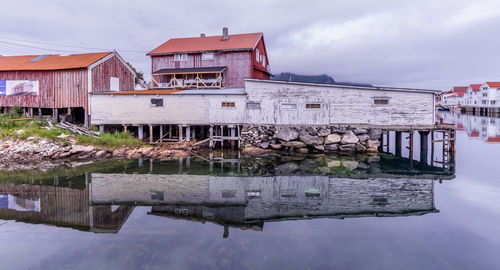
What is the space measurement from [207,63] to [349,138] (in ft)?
56.7

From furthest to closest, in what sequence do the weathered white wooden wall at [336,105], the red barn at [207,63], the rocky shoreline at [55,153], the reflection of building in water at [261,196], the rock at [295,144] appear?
the red barn at [207,63]
the rock at [295,144]
the weathered white wooden wall at [336,105]
the rocky shoreline at [55,153]
the reflection of building in water at [261,196]

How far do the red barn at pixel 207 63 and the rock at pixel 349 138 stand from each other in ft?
41.2

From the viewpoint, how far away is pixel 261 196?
530 inches

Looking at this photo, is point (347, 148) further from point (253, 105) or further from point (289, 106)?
point (253, 105)

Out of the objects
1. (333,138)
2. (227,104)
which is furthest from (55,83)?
(333,138)

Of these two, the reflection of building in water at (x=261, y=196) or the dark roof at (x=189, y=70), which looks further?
the dark roof at (x=189, y=70)

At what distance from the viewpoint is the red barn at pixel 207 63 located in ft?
101

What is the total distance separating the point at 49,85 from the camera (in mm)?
24375

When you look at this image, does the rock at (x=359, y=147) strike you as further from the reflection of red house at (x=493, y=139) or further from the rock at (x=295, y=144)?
the reflection of red house at (x=493, y=139)

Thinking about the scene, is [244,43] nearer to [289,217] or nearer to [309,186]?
[309,186]

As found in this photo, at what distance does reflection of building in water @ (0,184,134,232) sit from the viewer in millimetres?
10295

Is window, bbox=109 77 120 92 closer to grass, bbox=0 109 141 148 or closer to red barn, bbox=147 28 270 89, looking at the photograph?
red barn, bbox=147 28 270 89

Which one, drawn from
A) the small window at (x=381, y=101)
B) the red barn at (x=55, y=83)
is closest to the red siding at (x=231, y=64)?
the red barn at (x=55, y=83)

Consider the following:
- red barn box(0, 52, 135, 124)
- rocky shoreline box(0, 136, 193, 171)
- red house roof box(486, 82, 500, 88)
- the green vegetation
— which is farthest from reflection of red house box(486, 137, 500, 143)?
red house roof box(486, 82, 500, 88)
